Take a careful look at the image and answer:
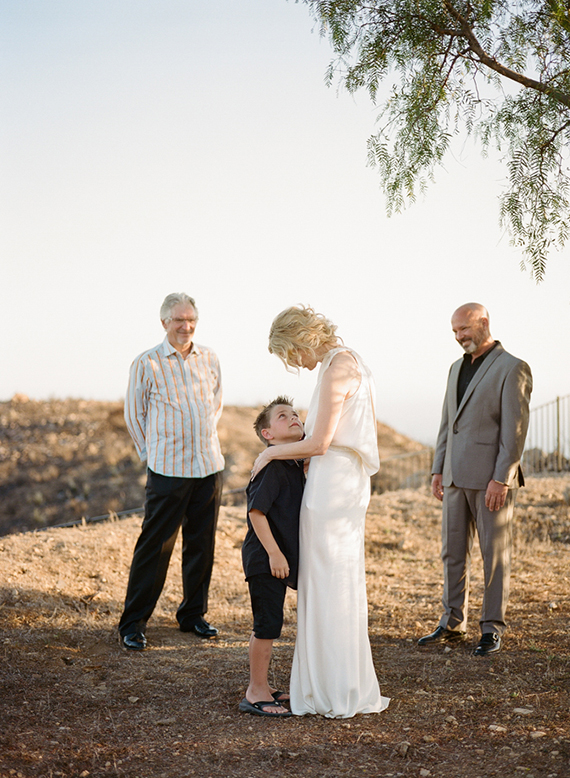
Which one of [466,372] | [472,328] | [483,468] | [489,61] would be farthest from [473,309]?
[489,61]

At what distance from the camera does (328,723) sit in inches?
144

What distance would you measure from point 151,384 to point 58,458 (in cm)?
2310

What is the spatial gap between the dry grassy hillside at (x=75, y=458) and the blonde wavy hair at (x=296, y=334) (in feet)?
59.8

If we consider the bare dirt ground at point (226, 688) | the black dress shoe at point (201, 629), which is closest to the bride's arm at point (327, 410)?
the bare dirt ground at point (226, 688)

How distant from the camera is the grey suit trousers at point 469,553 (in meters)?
5.13

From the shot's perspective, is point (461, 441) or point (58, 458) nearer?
point (461, 441)

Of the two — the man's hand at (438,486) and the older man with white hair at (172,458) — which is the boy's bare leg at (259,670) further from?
the man's hand at (438,486)

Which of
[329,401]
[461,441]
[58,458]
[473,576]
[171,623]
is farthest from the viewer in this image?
[58,458]

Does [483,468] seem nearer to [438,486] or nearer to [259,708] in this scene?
[438,486]

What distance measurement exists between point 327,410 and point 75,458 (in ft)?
81.4

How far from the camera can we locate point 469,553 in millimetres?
5391

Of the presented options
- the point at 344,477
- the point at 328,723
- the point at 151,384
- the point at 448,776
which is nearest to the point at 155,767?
the point at 328,723

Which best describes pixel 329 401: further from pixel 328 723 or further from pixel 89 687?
pixel 89 687

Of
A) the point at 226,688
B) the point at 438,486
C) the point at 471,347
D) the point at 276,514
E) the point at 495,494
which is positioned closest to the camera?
the point at 276,514
